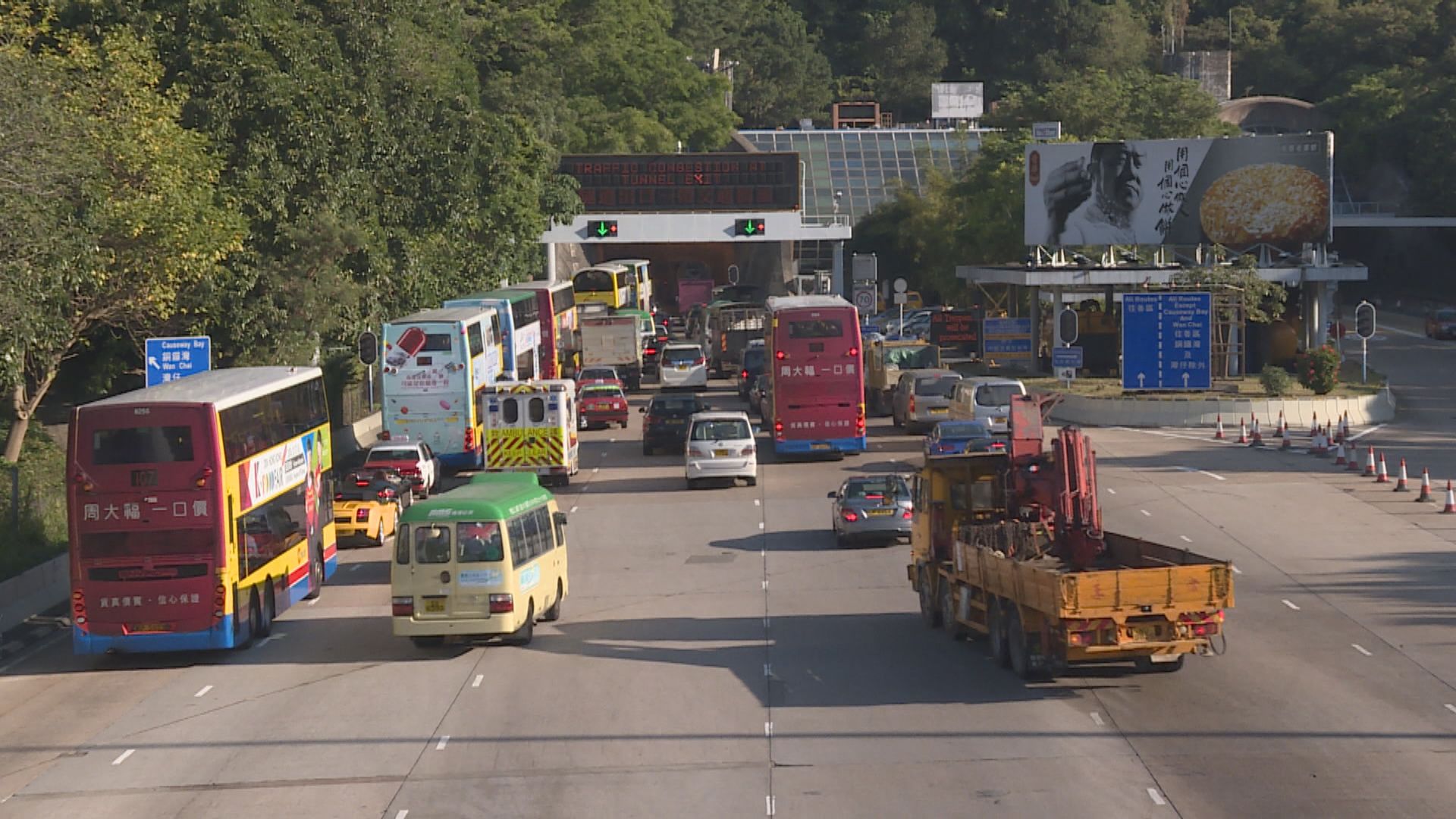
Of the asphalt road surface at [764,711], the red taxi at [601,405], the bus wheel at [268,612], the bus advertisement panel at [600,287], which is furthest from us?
the bus advertisement panel at [600,287]

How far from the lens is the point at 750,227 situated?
79.4 m

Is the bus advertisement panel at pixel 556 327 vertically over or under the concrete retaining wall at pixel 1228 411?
over

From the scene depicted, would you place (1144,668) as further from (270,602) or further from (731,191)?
(731,191)

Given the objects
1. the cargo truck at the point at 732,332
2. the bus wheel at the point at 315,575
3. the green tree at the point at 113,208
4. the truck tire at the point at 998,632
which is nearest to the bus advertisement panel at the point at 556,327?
the cargo truck at the point at 732,332

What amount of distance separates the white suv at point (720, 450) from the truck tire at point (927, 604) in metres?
15.1

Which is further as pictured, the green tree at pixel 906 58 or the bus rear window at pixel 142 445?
the green tree at pixel 906 58

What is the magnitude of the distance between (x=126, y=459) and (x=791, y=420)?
21.5 meters

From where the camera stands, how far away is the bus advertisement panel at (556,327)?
60.5m

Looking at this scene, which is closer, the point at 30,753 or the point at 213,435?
the point at 30,753

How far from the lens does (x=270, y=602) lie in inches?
973

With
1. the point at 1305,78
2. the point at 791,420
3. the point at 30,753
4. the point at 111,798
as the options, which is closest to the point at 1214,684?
the point at 111,798

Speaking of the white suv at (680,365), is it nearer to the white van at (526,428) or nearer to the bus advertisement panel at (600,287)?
the bus advertisement panel at (600,287)

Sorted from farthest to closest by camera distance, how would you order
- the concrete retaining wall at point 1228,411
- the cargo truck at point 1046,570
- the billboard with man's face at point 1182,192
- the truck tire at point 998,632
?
the billboard with man's face at point 1182,192 < the concrete retaining wall at point 1228,411 < the truck tire at point 998,632 < the cargo truck at point 1046,570

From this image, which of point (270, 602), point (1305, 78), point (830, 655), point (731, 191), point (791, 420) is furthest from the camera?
point (1305, 78)
